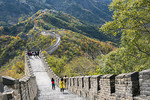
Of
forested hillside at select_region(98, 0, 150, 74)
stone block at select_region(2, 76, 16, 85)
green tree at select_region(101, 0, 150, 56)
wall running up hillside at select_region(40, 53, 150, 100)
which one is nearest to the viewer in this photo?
stone block at select_region(2, 76, 16, 85)

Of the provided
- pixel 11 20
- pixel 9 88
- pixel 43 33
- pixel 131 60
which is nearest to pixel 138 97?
pixel 9 88

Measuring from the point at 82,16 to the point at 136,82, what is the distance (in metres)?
179

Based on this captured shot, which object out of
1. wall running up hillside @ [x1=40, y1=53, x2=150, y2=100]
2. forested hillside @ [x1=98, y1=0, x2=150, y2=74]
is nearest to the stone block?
wall running up hillside @ [x1=40, y1=53, x2=150, y2=100]

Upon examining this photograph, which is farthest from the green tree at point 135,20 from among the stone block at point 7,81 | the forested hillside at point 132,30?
the stone block at point 7,81

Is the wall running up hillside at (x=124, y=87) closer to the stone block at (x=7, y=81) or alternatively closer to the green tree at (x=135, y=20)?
the stone block at (x=7, y=81)

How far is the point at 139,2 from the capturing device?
11.0 m

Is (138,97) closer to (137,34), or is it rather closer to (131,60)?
(137,34)

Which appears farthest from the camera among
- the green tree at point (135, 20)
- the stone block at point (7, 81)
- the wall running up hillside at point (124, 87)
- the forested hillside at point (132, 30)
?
the forested hillside at point (132, 30)

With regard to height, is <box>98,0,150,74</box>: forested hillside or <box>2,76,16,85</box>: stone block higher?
A: <box>98,0,150,74</box>: forested hillside

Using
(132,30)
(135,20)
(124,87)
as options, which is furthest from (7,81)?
(135,20)

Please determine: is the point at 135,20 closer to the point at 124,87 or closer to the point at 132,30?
the point at 132,30

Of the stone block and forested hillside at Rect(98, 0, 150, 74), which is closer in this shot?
the stone block

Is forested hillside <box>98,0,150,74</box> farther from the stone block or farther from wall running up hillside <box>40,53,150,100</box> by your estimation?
the stone block

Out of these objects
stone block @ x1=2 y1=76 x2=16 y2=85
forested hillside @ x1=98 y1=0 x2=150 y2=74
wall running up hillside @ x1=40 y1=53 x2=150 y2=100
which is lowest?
wall running up hillside @ x1=40 y1=53 x2=150 y2=100
